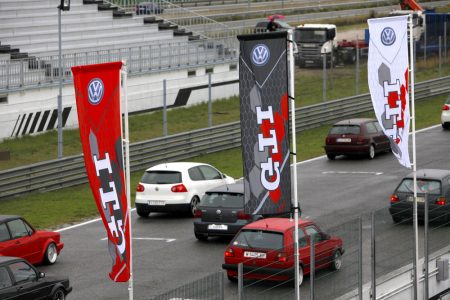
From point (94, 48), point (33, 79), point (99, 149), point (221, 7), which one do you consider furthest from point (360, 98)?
point (221, 7)

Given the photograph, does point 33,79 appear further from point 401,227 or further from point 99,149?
point 99,149

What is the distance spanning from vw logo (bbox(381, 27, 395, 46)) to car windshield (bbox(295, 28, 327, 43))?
145 feet

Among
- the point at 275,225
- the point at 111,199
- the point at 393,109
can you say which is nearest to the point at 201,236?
the point at 275,225

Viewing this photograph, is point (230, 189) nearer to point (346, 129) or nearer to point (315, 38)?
point (346, 129)

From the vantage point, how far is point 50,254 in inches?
981

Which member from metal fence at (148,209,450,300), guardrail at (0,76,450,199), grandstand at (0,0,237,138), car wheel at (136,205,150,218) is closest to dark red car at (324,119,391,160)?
guardrail at (0,76,450,199)

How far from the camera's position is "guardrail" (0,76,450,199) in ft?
108

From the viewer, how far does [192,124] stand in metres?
43.4

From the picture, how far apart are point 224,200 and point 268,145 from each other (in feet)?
33.1

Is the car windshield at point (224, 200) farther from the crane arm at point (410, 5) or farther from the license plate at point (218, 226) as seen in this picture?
the crane arm at point (410, 5)

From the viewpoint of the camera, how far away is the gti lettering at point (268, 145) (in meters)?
16.6

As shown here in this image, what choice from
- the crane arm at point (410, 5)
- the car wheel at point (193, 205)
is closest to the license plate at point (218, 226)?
the car wheel at point (193, 205)

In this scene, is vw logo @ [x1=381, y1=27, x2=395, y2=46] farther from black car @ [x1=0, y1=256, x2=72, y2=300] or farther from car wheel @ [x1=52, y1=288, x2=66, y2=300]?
car wheel @ [x1=52, y1=288, x2=66, y2=300]

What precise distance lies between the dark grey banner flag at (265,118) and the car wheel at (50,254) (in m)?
9.05
